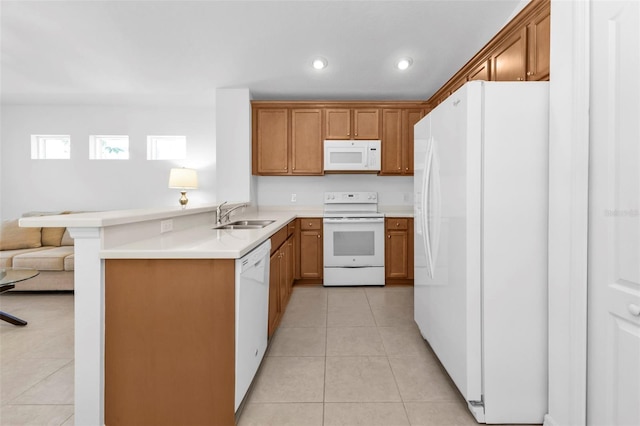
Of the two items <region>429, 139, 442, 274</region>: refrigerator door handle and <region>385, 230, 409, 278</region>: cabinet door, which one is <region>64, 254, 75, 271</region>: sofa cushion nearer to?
<region>385, 230, 409, 278</region>: cabinet door

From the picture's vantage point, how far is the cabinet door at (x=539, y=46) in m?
2.10

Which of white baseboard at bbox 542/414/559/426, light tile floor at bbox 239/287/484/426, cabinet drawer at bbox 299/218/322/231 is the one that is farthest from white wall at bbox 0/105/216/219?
white baseboard at bbox 542/414/559/426

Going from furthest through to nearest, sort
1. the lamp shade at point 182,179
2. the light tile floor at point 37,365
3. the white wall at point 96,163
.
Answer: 1. the white wall at point 96,163
2. the lamp shade at point 182,179
3. the light tile floor at point 37,365

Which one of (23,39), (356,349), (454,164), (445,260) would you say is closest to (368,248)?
(356,349)

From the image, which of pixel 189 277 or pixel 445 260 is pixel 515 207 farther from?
pixel 189 277

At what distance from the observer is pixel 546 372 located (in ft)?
5.23

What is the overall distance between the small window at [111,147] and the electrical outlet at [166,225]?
3820 millimetres

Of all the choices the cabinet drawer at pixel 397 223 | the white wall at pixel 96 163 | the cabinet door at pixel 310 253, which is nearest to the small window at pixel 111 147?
the white wall at pixel 96 163

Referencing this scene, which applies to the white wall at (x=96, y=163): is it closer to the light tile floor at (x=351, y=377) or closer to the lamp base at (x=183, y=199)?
the lamp base at (x=183, y=199)

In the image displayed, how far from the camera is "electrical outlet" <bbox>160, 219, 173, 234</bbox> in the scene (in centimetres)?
208

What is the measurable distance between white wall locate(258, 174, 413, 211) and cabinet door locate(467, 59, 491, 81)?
1.82 metres

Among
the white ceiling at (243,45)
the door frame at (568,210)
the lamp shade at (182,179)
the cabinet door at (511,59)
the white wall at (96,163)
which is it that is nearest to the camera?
the door frame at (568,210)

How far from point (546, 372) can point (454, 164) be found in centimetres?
115

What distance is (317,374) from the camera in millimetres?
2070
